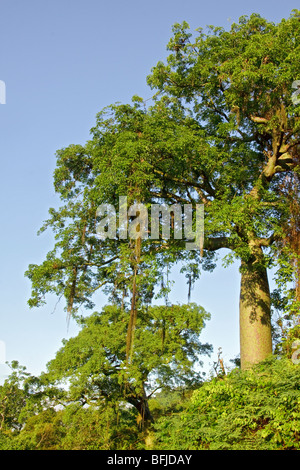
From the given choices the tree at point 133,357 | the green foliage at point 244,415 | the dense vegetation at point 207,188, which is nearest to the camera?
the green foliage at point 244,415

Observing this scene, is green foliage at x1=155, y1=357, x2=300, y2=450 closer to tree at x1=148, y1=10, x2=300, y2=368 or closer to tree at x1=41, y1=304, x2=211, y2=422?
tree at x1=148, y1=10, x2=300, y2=368

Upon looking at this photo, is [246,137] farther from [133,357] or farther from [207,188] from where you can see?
[133,357]

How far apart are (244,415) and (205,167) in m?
7.01

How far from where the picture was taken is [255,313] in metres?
11.2

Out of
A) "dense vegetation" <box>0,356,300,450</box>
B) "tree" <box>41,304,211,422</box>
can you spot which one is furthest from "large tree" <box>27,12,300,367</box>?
"tree" <box>41,304,211,422</box>

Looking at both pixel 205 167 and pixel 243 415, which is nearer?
pixel 243 415

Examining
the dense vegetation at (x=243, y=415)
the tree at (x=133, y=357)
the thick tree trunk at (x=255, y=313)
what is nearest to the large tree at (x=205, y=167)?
the thick tree trunk at (x=255, y=313)

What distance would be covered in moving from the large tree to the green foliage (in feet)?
8.40

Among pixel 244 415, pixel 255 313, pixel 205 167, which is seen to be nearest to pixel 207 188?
pixel 205 167

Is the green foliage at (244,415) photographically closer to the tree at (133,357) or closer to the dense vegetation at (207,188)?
the dense vegetation at (207,188)

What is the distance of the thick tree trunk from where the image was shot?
35.5 ft

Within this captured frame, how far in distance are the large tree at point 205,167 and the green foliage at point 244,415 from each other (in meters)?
2.56

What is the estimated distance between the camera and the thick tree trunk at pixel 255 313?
10812mm
